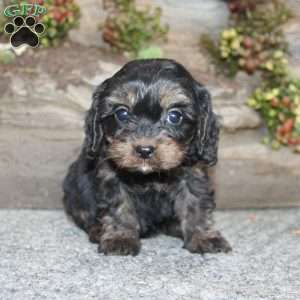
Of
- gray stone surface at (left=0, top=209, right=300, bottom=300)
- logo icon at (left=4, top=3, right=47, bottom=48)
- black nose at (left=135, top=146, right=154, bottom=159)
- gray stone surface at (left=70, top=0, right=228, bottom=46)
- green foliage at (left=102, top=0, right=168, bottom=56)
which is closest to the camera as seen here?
gray stone surface at (left=0, top=209, right=300, bottom=300)

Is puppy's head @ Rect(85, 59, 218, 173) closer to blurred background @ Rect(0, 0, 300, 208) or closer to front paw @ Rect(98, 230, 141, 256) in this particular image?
front paw @ Rect(98, 230, 141, 256)

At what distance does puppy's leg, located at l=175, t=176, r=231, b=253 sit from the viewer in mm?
5809

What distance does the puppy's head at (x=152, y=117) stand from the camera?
206 inches

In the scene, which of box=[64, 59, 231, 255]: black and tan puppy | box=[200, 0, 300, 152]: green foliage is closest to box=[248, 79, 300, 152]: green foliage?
box=[200, 0, 300, 152]: green foliage

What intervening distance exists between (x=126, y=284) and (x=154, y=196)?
106cm

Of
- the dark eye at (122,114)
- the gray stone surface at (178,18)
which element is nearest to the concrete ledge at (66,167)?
the gray stone surface at (178,18)

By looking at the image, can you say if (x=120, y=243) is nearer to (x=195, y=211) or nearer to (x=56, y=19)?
(x=195, y=211)

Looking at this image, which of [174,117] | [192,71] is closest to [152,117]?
[174,117]

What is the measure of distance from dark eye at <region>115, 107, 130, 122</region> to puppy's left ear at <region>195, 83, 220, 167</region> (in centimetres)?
61

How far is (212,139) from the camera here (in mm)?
5824

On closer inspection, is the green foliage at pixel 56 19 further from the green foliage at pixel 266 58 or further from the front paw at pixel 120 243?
the front paw at pixel 120 243

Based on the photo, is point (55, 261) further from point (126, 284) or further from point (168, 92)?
point (168, 92)

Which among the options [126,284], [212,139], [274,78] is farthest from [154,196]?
[274,78]

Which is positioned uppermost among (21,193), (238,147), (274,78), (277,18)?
(277,18)
